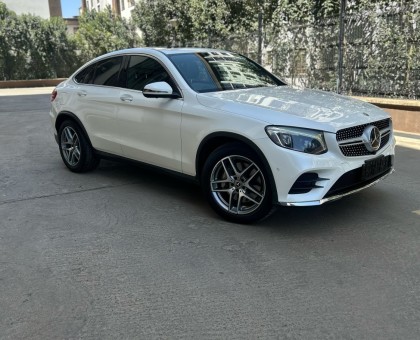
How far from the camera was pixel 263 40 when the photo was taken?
13039mm

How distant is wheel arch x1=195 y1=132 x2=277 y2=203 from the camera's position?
3963 millimetres

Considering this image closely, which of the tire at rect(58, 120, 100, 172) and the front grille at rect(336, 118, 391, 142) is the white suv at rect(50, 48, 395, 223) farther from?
the tire at rect(58, 120, 100, 172)

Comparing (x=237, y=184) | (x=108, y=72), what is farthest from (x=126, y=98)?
(x=237, y=184)

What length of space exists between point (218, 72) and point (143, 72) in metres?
0.89

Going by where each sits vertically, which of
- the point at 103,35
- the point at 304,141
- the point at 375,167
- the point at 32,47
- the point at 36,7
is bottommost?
the point at 375,167

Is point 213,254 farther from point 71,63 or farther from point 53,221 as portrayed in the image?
point 71,63

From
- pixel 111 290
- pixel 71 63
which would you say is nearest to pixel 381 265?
pixel 111 290

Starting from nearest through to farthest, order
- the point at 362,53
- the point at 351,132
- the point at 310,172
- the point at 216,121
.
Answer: the point at 310,172
the point at 351,132
the point at 216,121
the point at 362,53

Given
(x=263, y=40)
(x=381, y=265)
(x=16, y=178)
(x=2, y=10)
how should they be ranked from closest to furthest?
(x=381, y=265), (x=16, y=178), (x=263, y=40), (x=2, y=10)

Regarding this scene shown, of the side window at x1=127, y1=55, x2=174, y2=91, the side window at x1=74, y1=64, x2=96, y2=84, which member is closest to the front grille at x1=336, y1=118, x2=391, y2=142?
the side window at x1=127, y1=55, x2=174, y2=91

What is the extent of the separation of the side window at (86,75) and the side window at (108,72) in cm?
11

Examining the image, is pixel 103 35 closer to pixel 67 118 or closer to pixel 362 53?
pixel 362 53

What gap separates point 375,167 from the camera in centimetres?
422

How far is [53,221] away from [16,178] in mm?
2047
